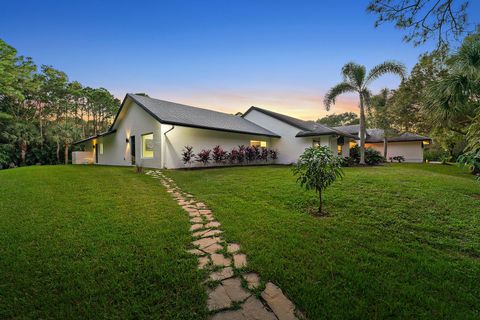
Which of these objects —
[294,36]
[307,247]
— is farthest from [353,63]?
[307,247]

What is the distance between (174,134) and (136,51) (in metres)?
5.25

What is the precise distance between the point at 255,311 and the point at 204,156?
11.0 metres

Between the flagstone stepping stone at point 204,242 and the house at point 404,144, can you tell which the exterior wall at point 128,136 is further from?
the house at point 404,144

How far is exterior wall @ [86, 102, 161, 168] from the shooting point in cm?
1205

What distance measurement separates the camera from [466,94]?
5.35 metres

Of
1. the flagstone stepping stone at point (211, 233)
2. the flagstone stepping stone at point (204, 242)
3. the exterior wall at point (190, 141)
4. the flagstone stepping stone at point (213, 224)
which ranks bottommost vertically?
the flagstone stepping stone at point (204, 242)

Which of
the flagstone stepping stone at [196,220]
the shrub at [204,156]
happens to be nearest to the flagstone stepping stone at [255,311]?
the flagstone stepping stone at [196,220]

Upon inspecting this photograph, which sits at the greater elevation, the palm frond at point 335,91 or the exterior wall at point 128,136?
the palm frond at point 335,91

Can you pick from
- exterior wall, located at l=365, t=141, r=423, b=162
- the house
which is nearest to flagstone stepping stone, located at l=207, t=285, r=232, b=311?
the house

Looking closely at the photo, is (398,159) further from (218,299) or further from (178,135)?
(218,299)

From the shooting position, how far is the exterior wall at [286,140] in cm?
1616

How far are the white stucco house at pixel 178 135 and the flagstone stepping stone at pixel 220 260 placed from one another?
915 cm

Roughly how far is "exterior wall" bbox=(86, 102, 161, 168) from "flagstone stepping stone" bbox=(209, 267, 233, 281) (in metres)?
10.4

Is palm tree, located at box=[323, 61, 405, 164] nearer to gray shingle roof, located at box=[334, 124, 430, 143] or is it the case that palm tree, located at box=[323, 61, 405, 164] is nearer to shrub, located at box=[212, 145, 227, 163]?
shrub, located at box=[212, 145, 227, 163]
